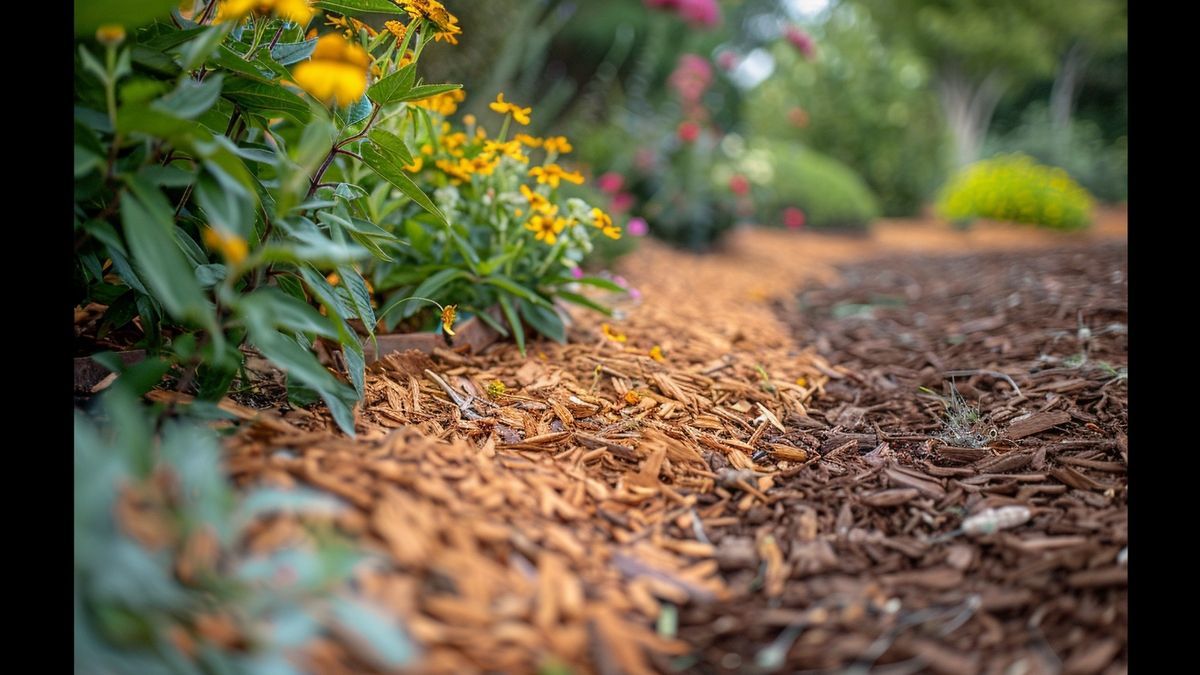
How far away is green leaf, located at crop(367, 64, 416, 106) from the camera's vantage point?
5.25 feet

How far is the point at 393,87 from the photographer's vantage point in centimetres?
162

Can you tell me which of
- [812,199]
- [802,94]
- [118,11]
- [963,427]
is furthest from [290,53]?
[802,94]

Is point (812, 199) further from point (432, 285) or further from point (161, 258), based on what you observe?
point (161, 258)

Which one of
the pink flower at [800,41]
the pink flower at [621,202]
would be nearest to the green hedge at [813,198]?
the pink flower at [800,41]

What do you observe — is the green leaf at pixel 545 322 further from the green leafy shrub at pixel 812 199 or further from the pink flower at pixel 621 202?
the green leafy shrub at pixel 812 199

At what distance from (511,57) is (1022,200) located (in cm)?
547

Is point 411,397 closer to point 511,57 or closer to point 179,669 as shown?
point 179,669

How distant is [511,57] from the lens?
17.3 ft

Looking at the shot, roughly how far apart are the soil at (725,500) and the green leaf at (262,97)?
0.62 meters

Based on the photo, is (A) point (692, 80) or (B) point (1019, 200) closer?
(A) point (692, 80)

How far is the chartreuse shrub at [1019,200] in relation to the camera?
7293 mm

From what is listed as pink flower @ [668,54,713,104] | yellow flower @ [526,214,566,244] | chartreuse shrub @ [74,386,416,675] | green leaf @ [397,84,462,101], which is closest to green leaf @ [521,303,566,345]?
yellow flower @ [526,214,566,244]

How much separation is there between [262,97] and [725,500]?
4.16 ft
